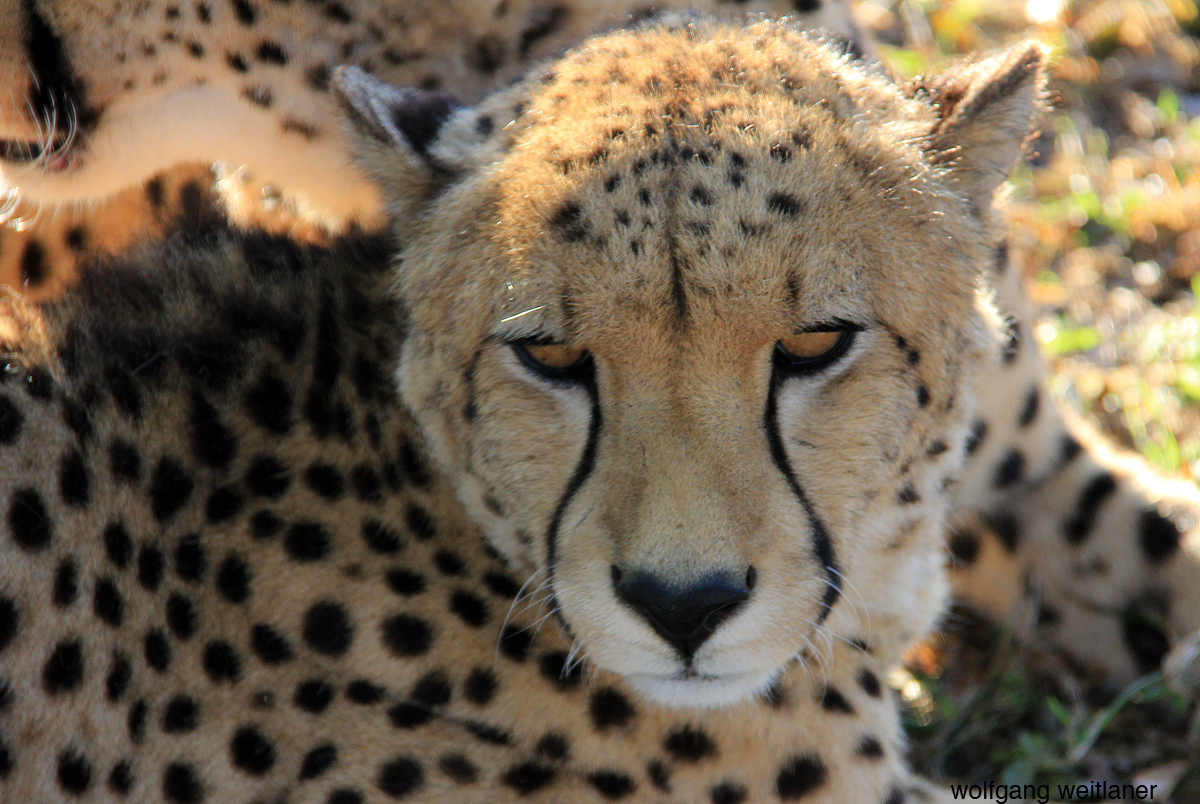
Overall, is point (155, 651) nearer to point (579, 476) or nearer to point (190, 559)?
point (190, 559)

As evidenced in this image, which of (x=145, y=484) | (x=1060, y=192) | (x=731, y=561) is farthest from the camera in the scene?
(x=1060, y=192)

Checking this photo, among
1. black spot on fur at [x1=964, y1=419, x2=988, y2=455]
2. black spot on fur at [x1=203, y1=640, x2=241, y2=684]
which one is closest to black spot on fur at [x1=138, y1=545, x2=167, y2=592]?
black spot on fur at [x1=203, y1=640, x2=241, y2=684]

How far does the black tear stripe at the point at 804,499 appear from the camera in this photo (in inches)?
71.9

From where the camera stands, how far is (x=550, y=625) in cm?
208

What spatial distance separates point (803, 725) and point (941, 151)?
877mm

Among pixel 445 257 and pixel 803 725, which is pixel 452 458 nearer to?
pixel 445 257

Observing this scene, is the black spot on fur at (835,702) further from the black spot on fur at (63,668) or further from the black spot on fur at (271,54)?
the black spot on fur at (271,54)

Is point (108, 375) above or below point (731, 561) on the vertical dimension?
above

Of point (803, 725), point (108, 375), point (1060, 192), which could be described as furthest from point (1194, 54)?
point (108, 375)

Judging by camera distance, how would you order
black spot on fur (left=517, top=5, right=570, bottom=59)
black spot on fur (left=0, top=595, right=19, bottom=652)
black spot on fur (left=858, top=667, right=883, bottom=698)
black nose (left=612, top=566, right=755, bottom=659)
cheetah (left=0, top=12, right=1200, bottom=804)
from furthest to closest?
black spot on fur (left=517, top=5, right=570, bottom=59)
black spot on fur (left=858, top=667, right=883, bottom=698)
black spot on fur (left=0, top=595, right=19, bottom=652)
cheetah (left=0, top=12, right=1200, bottom=804)
black nose (left=612, top=566, right=755, bottom=659)

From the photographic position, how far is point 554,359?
1.88 m

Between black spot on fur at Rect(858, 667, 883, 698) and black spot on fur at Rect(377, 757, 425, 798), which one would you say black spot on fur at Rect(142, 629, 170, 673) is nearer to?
black spot on fur at Rect(377, 757, 425, 798)

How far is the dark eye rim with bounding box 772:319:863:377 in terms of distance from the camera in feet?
5.99

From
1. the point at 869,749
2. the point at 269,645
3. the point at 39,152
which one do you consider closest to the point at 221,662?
the point at 269,645
